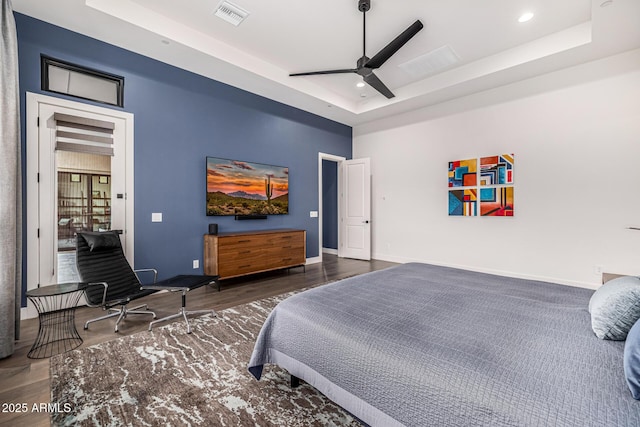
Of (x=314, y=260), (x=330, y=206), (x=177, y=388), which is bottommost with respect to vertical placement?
(x=177, y=388)

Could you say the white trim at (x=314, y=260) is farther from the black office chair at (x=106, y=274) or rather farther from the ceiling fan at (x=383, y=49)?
the ceiling fan at (x=383, y=49)

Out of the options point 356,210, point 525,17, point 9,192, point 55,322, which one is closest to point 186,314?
point 55,322

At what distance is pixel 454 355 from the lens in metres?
1.14

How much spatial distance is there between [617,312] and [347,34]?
3.80m

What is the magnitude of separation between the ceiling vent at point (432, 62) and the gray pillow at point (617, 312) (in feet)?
12.4

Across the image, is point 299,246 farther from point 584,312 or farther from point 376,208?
point 584,312

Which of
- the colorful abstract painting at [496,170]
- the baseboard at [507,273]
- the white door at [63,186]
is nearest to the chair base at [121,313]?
the white door at [63,186]

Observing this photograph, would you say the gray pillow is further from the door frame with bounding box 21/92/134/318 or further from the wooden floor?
the door frame with bounding box 21/92/134/318

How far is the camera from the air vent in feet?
10.4

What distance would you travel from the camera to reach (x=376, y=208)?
20.9 feet

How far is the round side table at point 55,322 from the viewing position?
88.3 inches

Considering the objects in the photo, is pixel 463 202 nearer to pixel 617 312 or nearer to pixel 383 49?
pixel 383 49

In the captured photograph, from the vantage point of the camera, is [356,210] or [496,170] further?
[356,210]

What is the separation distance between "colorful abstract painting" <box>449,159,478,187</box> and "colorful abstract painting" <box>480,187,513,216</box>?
250 mm
